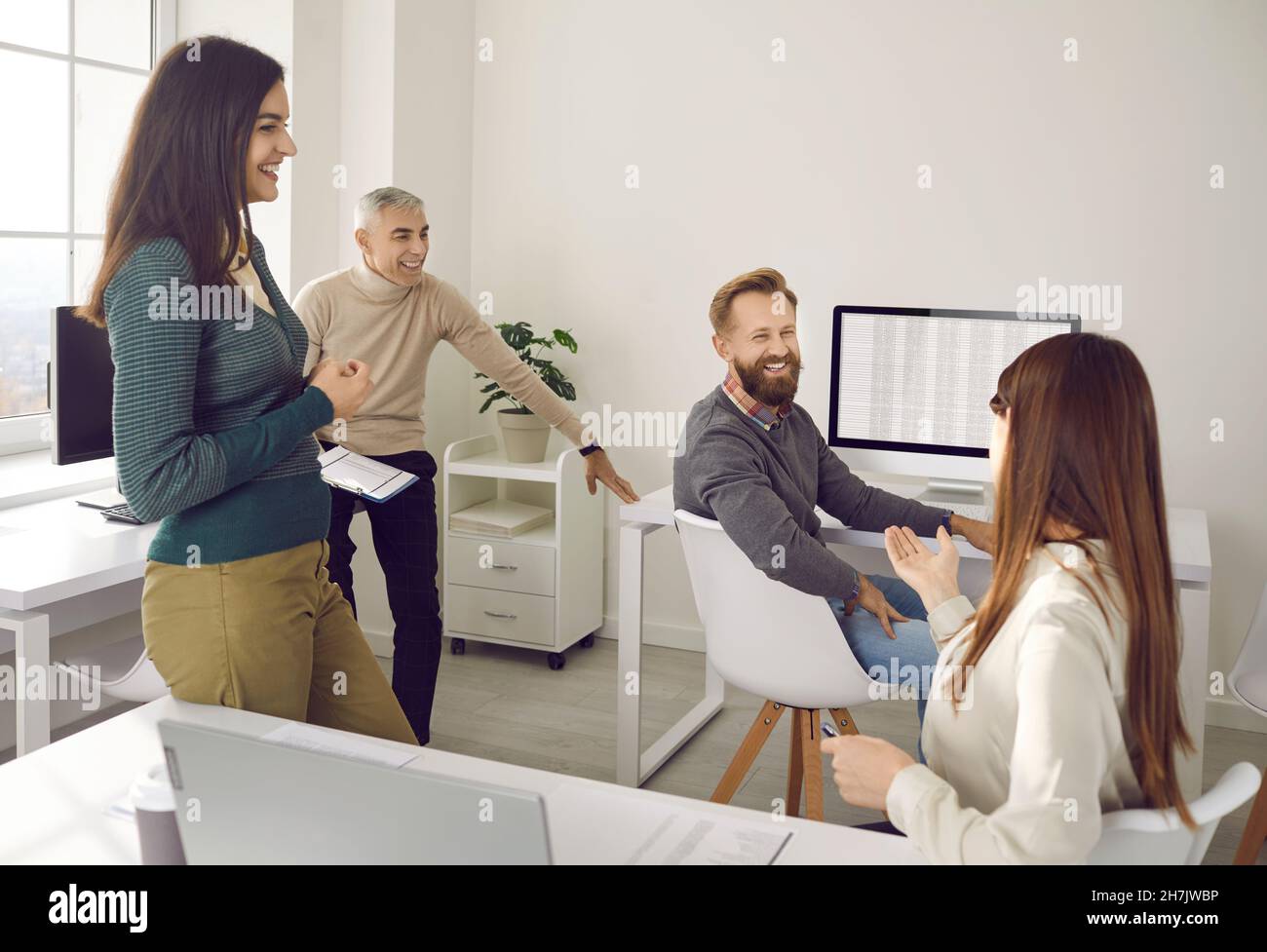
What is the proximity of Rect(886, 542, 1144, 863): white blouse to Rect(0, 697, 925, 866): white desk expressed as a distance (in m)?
0.07

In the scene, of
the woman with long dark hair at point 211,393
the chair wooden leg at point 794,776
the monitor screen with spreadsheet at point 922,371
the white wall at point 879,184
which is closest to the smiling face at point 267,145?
the woman with long dark hair at point 211,393

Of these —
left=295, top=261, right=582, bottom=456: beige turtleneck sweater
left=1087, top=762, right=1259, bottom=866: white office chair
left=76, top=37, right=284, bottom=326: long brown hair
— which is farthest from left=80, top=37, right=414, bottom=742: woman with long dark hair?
left=295, top=261, right=582, bottom=456: beige turtleneck sweater

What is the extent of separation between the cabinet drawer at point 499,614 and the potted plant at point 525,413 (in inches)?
18.1

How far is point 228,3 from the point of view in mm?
3502

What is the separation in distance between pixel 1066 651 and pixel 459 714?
8.37ft

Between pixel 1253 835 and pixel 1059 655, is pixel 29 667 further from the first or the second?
pixel 1253 835

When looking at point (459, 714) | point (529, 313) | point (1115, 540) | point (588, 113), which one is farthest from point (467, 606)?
point (1115, 540)

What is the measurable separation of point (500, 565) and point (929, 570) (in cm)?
235

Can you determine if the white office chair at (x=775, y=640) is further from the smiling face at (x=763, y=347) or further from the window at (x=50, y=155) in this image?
the window at (x=50, y=155)

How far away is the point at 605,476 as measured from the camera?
9.30ft

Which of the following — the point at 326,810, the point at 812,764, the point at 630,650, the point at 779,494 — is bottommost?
the point at 812,764

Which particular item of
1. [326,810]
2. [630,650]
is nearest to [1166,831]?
[326,810]

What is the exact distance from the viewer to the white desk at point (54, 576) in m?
2.10

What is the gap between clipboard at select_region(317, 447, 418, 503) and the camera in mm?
2496
